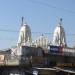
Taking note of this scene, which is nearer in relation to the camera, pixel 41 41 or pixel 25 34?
pixel 41 41

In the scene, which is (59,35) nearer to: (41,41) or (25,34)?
(25,34)

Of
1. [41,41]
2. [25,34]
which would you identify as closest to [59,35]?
[25,34]

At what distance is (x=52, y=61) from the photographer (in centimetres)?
3803

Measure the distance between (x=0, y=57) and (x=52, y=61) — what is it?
228 inches

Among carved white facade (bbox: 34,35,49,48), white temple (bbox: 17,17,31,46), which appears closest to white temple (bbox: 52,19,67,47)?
white temple (bbox: 17,17,31,46)

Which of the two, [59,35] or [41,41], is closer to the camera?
[41,41]

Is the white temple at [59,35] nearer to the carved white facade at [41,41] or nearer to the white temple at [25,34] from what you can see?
the white temple at [25,34]

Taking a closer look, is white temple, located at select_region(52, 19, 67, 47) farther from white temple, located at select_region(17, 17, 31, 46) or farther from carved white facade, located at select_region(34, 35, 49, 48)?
carved white facade, located at select_region(34, 35, 49, 48)

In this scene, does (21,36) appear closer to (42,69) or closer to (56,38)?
(56,38)

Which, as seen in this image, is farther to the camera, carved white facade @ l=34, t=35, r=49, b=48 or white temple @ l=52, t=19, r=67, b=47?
white temple @ l=52, t=19, r=67, b=47

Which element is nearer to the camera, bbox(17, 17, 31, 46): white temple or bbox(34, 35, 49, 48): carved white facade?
Answer: bbox(34, 35, 49, 48): carved white facade

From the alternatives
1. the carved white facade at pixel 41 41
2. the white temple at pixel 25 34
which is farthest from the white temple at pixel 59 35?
the carved white facade at pixel 41 41

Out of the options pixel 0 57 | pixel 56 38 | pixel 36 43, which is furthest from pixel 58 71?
pixel 56 38

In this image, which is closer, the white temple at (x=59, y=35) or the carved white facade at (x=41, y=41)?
the carved white facade at (x=41, y=41)
